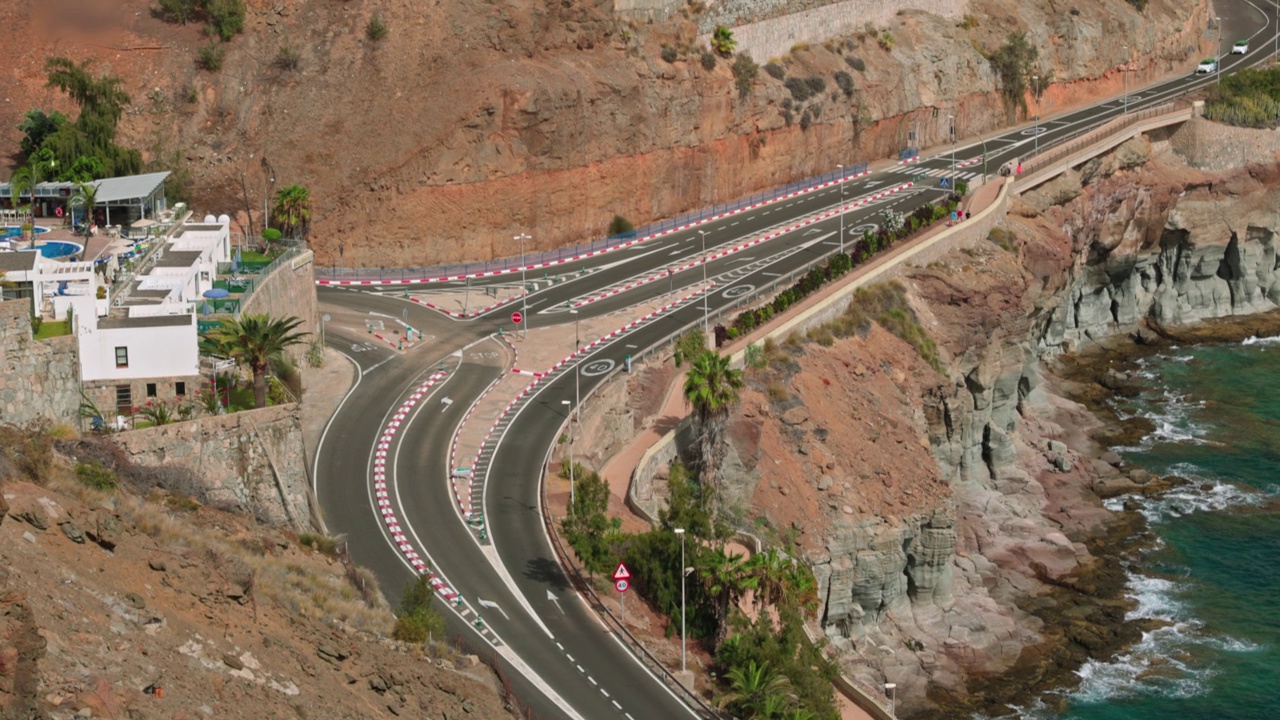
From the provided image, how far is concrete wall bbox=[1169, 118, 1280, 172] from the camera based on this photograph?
420 feet

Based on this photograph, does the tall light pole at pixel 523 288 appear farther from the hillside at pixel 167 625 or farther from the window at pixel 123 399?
the hillside at pixel 167 625

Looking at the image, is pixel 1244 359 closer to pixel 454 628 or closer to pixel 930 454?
pixel 930 454

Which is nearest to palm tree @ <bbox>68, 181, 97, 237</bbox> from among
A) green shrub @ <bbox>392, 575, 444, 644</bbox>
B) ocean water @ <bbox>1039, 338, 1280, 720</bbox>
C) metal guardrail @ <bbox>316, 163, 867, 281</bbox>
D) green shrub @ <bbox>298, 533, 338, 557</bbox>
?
metal guardrail @ <bbox>316, 163, 867, 281</bbox>

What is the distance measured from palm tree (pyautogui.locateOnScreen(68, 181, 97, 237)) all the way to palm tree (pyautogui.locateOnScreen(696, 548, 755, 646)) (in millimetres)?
30505

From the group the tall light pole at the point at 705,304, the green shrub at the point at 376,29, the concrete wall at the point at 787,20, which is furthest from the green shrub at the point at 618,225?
the green shrub at the point at 376,29

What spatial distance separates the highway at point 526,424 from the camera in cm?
6022

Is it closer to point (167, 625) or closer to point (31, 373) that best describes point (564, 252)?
point (31, 373)

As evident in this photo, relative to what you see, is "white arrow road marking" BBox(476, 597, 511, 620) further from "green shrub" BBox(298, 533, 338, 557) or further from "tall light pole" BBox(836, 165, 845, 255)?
"tall light pole" BBox(836, 165, 845, 255)

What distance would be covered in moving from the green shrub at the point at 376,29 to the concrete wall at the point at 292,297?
826 inches

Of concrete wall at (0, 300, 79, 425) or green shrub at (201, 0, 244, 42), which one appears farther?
green shrub at (201, 0, 244, 42)

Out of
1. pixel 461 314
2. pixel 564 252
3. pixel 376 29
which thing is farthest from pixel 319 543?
pixel 376 29

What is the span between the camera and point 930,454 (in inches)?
3396

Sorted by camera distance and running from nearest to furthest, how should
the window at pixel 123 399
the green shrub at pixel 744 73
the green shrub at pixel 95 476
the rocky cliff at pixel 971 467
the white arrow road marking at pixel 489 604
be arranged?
the green shrub at pixel 95 476
the window at pixel 123 399
the white arrow road marking at pixel 489 604
the rocky cliff at pixel 971 467
the green shrub at pixel 744 73

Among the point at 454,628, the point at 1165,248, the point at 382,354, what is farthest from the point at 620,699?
the point at 1165,248
